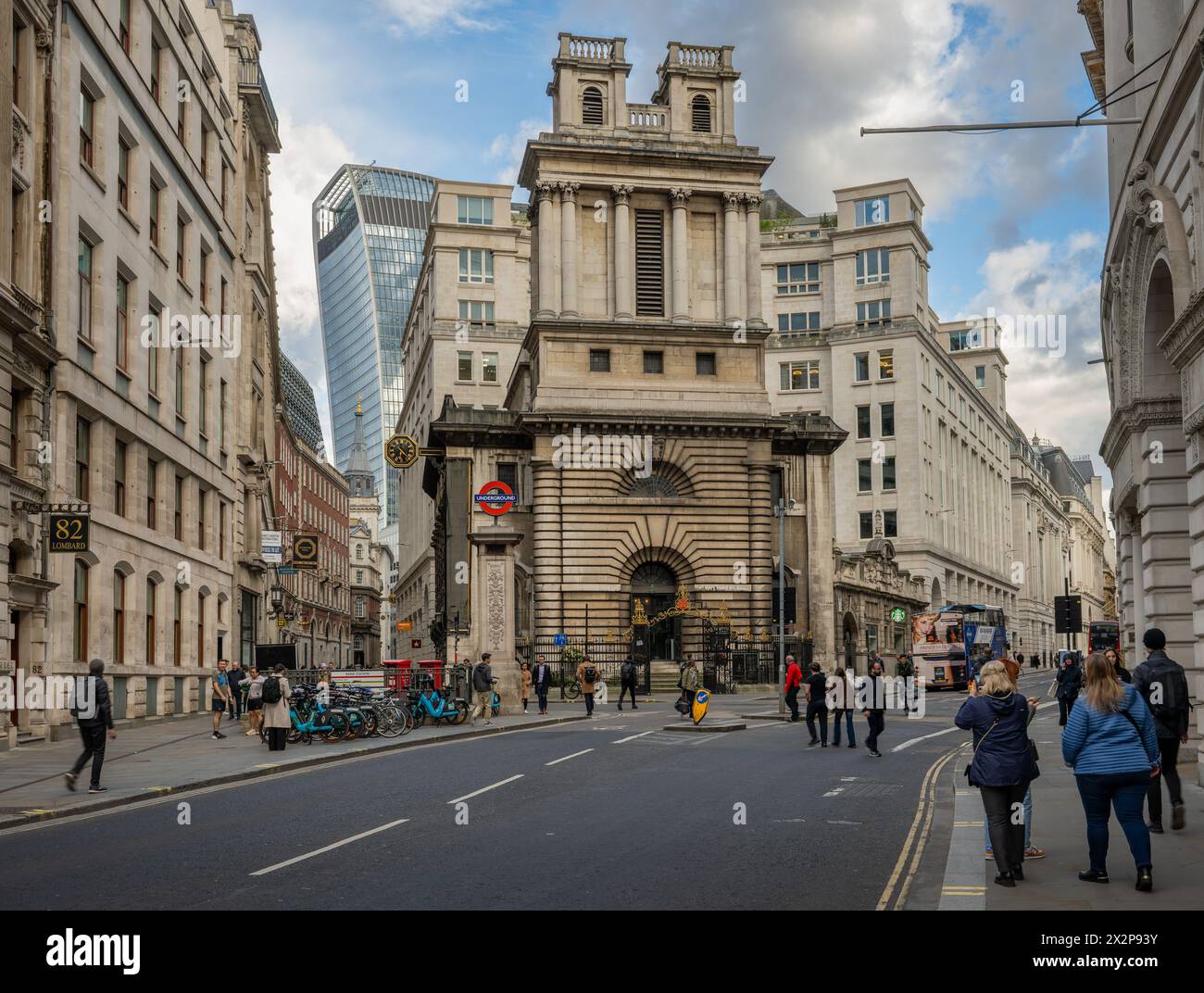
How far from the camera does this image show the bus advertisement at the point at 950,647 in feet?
199

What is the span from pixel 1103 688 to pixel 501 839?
21.2 feet

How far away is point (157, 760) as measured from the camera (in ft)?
77.1

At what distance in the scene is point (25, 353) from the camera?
25922 millimetres

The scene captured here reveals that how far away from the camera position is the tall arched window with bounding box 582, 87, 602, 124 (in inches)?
2426

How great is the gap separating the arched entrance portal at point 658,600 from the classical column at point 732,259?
12.2m

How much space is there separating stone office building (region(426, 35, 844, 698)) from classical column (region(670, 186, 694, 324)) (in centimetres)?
9

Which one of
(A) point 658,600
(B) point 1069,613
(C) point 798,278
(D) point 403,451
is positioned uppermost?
(C) point 798,278

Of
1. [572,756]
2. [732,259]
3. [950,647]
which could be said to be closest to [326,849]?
[572,756]

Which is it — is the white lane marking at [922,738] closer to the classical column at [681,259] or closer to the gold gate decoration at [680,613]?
the gold gate decoration at [680,613]

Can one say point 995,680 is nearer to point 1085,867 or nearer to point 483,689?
point 1085,867

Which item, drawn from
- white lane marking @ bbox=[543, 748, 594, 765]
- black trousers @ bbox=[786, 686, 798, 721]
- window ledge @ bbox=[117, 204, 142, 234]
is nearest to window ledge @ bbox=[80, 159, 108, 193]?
window ledge @ bbox=[117, 204, 142, 234]

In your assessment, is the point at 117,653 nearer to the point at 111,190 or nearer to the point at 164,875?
the point at 111,190

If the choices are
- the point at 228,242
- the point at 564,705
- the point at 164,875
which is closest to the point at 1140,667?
the point at 164,875

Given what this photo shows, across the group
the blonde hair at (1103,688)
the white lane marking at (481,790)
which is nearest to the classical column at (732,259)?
the white lane marking at (481,790)
